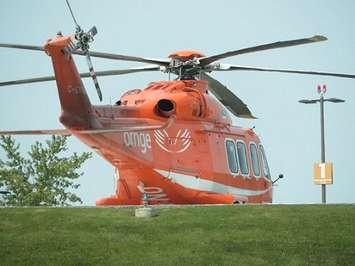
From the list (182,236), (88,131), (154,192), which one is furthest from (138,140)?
(182,236)

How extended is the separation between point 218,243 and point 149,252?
1394mm

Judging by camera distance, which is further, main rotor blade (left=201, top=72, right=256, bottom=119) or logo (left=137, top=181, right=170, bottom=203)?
main rotor blade (left=201, top=72, right=256, bottom=119)

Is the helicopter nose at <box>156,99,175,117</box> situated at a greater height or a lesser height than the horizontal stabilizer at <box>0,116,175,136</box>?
greater

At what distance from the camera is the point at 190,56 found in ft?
87.7

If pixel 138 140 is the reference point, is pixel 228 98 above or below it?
above

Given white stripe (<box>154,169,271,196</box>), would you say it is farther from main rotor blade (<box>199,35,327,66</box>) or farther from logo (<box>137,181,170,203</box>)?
main rotor blade (<box>199,35,327,66</box>)

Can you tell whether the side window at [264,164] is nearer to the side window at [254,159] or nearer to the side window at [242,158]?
the side window at [254,159]

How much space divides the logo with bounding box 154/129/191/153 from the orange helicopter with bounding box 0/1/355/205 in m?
0.03

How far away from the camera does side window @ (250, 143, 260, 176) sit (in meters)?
29.5

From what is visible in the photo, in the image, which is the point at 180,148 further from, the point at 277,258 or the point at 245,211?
the point at 277,258

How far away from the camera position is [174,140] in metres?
25.3

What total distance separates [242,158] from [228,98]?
2.21 metres

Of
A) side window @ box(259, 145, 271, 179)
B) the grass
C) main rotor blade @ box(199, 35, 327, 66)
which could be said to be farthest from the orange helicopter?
the grass

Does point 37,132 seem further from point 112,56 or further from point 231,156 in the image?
point 231,156
